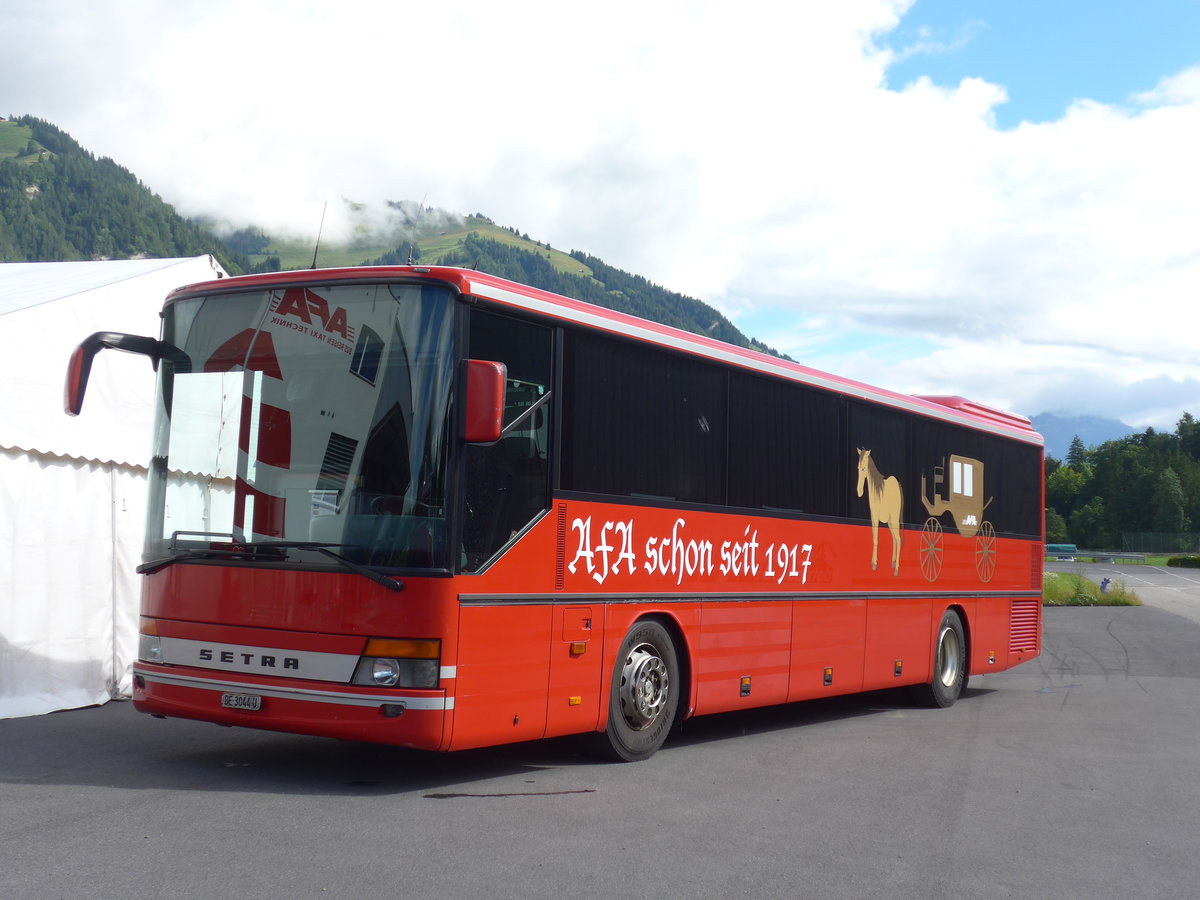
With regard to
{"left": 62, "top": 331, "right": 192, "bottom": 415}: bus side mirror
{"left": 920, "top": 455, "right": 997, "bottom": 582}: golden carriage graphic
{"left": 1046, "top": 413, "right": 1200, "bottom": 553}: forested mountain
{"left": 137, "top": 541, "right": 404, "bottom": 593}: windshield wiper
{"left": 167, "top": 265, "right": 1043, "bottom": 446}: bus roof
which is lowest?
{"left": 137, "top": 541, "right": 404, "bottom": 593}: windshield wiper

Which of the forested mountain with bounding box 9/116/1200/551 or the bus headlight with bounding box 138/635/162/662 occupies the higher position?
the forested mountain with bounding box 9/116/1200/551

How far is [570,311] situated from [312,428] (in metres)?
1.98

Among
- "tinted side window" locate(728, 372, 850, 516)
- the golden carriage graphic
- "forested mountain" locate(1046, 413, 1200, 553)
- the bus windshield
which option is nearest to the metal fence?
"forested mountain" locate(1046, 413, 1200, 553)

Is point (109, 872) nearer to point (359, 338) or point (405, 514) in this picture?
point (405, 514)

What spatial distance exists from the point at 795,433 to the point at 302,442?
16.8ft

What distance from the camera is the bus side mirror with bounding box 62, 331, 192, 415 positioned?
7.62 m

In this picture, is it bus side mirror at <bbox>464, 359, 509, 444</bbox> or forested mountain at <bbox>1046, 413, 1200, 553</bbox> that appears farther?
forested mountain at <bbox>1046, 413, 1200, 553</bbox>

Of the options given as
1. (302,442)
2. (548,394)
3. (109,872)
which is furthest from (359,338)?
(109,872)

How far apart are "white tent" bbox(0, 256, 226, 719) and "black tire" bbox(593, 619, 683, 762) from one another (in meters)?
5.51

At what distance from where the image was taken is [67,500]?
11.7 metres

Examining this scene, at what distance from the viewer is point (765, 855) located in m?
6.34

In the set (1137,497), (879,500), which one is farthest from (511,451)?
(1137,497)

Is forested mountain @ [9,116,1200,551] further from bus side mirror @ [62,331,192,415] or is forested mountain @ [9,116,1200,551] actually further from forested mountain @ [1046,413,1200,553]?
bus side mirror @ [62,331,192,415]

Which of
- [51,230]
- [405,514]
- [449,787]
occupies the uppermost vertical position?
[51,230]
